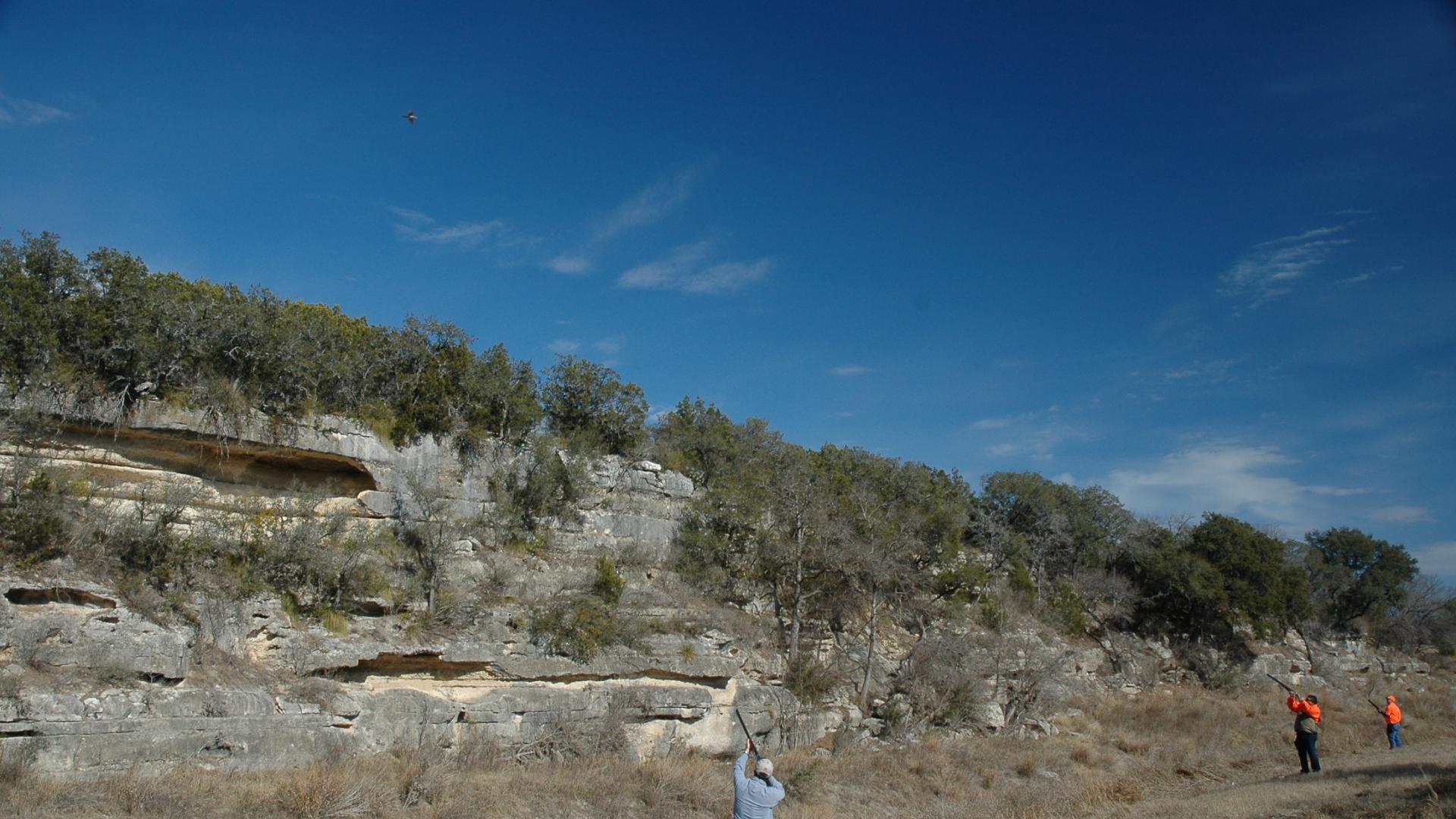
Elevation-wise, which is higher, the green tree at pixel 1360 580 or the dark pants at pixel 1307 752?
the green tree at pixel 1360 580

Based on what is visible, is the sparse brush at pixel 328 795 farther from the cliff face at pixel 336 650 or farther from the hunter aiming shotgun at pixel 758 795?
the hunter aiming shotgun at pixel 758 795

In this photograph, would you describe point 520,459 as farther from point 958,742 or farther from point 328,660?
point 958,742

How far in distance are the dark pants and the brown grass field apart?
417 mm

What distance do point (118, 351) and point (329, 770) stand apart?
1072cm

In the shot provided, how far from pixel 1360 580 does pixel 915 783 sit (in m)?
36.5

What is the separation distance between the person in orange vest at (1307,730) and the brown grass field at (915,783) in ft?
1.56

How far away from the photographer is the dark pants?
55.6ft

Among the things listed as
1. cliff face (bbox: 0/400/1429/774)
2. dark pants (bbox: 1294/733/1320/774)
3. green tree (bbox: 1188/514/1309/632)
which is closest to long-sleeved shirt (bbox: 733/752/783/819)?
cliff face (bbox: 0/400/1429/774)

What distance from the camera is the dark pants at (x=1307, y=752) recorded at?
16953 millimetres

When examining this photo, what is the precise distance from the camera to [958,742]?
21.6 metres

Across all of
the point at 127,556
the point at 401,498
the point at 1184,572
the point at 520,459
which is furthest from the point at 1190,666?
the point at 127,556

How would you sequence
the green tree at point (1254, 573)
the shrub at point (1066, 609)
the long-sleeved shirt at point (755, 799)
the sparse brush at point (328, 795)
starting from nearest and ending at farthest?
1. the long-sleeved shirt at point (755, 799)
2. the sparse brush at point (328, 795)
3. the shrub at point (1066, 609)
4. the green tree at point (1254, 573)

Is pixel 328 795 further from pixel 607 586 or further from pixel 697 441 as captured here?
pixel 697 441

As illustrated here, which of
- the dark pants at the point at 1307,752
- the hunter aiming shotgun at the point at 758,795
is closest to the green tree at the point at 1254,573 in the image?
the dark pants at the point at 1307,752
